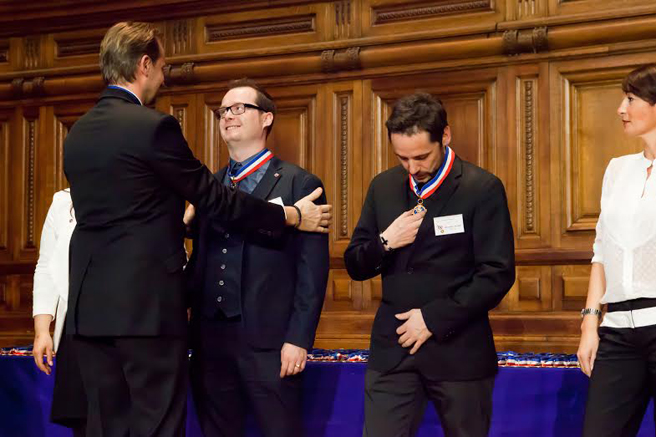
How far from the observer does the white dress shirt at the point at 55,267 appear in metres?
A: 2.90

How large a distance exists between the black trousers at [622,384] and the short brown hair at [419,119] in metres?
0.72

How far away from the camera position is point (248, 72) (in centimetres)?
511

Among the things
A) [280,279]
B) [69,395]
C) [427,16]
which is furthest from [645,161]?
[427,16]

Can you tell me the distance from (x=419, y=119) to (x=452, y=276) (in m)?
0.45

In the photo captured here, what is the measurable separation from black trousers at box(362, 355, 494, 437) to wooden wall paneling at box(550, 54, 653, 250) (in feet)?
Answer: 7.60

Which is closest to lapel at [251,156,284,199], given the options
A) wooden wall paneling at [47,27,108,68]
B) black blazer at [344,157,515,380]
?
black blazer at [344,157,515,380]

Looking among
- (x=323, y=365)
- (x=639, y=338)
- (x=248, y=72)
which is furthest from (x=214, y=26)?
(x=639, y=338)

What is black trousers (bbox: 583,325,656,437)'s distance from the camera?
7.24 ft

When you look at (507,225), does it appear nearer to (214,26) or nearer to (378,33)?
(378,33)

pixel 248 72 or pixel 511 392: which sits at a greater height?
pixel 248 72

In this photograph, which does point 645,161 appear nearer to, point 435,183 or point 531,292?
point 435,183

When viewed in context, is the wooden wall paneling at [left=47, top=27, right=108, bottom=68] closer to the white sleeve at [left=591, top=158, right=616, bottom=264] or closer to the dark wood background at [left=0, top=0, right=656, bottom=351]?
the dark wood background at [left=0, top=0, right=656, bottom=351]

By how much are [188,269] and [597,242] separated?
1244mm

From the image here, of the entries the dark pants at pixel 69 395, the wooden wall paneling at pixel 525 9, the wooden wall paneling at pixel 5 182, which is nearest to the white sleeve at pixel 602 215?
the dark pants at pixel 69 395
